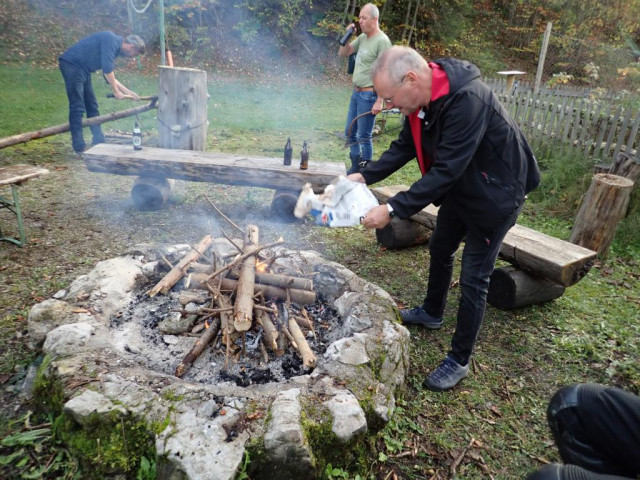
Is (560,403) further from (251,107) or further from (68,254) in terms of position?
(251,107)

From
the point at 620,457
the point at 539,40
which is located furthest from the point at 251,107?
the point at 539,40

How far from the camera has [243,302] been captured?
2.91 metres

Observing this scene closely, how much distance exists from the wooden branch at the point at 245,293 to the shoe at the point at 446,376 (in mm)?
1400

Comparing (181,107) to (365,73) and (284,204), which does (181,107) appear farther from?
(365,73)

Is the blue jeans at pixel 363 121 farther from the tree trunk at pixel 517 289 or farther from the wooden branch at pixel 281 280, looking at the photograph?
the wooden branch at pixel 281 280

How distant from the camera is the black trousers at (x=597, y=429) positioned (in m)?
1.71

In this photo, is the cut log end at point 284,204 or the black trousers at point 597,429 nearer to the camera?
the black trousers at point 597,429

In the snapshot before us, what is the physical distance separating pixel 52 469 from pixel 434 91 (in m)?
2.98

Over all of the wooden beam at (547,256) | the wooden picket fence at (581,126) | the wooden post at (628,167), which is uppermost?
the wooden picket fence at (581,126)

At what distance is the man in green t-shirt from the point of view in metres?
6.63

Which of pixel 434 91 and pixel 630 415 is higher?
pixel 434 91

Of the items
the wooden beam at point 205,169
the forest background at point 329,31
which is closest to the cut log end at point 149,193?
the wooden beam at point 205,169

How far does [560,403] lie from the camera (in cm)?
197

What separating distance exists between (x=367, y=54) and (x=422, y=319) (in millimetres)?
4697
